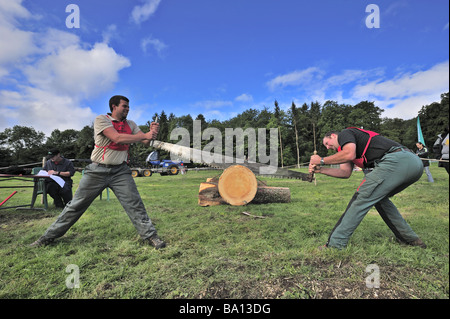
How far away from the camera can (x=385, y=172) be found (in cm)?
240

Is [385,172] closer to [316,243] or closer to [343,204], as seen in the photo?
[316,243]

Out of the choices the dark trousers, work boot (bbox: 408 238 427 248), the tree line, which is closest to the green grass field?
work boot (bbox: 408 238 427 248)

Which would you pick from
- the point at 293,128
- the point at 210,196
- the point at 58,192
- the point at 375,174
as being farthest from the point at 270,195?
the point at 293,128

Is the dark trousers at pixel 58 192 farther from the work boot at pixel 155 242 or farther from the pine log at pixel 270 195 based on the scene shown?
the pine log at pixel 270 195

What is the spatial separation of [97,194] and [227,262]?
194 centimetres

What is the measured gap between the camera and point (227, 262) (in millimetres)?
2412

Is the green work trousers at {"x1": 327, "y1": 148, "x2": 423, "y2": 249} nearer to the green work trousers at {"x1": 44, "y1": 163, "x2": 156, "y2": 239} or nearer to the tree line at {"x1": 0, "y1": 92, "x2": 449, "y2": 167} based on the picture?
the green work trousers at {"x1": 44, "y1": 163, "x2": 156, "y2": 239}

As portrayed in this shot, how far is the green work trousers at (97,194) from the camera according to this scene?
112 inches

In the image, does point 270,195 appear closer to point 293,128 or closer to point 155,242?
point 155,242

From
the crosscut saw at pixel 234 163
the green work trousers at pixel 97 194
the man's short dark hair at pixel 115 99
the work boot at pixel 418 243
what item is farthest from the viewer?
the crosscut saw at pixel 234 163

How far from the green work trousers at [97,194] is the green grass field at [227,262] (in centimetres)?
25

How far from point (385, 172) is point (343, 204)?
3.40m

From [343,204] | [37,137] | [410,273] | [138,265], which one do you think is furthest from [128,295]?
[37,137]

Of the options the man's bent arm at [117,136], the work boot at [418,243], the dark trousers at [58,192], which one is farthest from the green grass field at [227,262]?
the dark trousers at [58,192]
